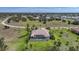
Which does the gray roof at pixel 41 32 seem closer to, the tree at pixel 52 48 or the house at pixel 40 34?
the house at pixel 40 34

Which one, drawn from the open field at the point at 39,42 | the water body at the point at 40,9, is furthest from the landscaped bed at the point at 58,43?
the water body at the point at 40,9

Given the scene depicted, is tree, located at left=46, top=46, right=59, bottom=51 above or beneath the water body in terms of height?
beneath

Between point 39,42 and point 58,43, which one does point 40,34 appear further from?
point 58,43

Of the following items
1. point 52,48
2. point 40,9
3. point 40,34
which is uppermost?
point 40,9

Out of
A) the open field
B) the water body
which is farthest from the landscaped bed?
the water body

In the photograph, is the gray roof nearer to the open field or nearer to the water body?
the open field

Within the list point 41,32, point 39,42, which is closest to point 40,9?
point 41,32

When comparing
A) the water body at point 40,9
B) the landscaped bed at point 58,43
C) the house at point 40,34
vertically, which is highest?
the water body at point 40,9
